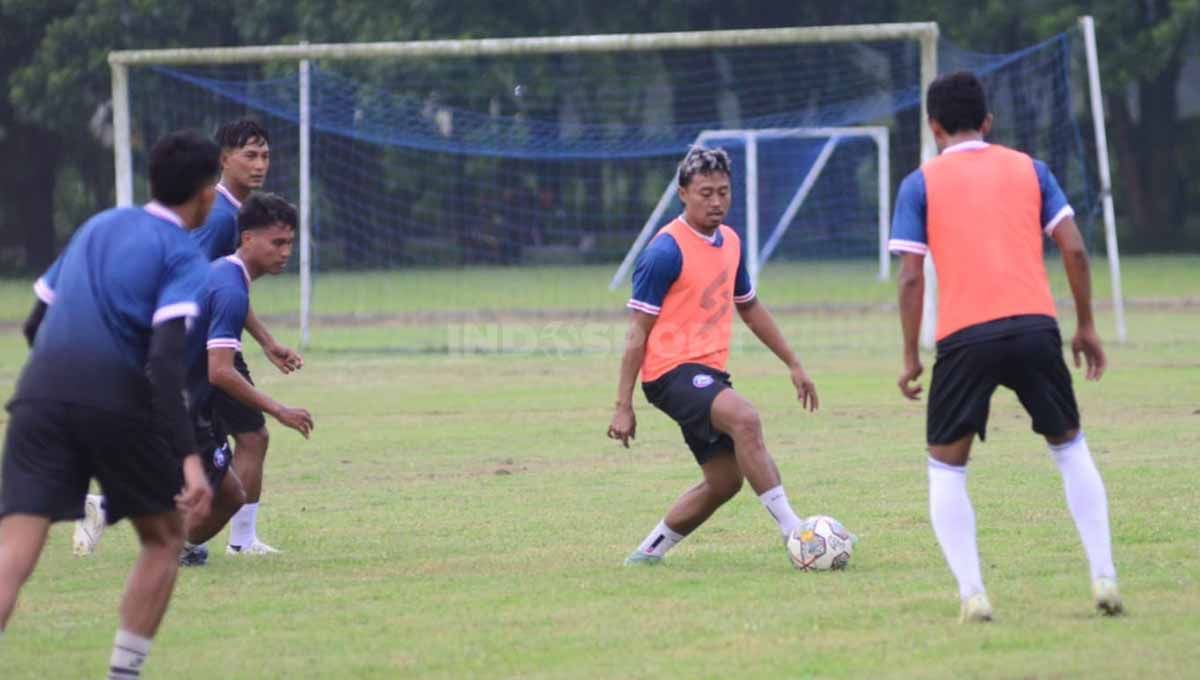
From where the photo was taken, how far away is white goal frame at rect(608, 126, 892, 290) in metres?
28.3

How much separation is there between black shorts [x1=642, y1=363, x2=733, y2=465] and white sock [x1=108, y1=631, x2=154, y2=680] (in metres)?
3.03

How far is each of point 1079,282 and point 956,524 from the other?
987mm

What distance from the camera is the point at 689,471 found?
1225 cm

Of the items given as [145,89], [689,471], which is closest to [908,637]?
[689,471]

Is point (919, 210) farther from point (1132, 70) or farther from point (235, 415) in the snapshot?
point (1132, 70)

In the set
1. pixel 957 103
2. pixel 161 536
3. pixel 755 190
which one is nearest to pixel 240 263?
pixel 161 536

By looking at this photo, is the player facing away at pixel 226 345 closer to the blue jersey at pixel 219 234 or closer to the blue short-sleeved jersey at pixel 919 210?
the blue jersey at pixel 219 234

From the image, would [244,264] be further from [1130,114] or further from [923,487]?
[1130,114]

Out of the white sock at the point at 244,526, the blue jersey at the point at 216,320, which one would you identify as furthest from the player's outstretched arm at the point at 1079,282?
the white sock at the point at 244,526

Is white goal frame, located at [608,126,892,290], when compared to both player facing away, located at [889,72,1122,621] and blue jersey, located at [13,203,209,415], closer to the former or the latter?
player facing away, located at [889,72,1122,621]

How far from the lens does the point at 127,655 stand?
5949mm

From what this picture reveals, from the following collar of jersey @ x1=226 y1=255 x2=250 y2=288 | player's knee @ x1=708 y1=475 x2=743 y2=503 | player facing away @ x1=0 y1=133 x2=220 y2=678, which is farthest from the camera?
collar of jersey @ x1=226 y1=255 x2=250 y2=288

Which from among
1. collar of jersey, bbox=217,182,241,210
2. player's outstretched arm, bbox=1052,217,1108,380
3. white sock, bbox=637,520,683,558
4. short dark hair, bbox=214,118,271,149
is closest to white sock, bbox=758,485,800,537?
white sock, bbox=637,520,683,558

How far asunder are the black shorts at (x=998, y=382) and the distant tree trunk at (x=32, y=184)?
29943 millimetres
